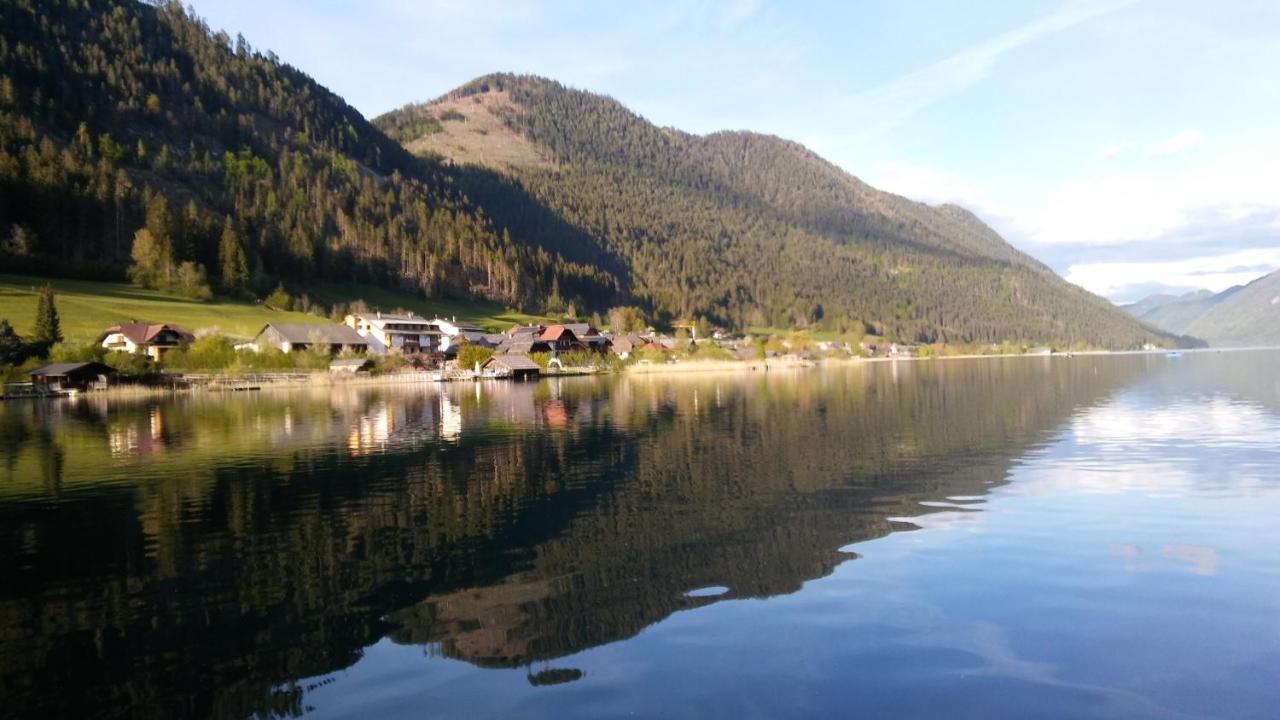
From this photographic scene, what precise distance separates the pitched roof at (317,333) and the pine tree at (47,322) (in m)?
25.8

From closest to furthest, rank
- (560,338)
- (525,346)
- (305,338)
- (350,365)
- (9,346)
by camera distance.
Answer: (9,346) < (350,365) < (305,338) < (525,346) < (560,338)

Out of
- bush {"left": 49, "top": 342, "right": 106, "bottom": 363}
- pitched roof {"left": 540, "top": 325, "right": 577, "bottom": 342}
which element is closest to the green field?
bush {"left": 49, "top": 342, "right": 106, "bottom": 363}

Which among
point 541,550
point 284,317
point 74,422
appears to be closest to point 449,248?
point 284,317

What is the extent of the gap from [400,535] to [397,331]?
12625 centimetres

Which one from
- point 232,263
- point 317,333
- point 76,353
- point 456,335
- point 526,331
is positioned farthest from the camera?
point 526,331

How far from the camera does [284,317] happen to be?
126 m


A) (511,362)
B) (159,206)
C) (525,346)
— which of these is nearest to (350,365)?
(511,362)

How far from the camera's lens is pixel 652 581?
643 inches

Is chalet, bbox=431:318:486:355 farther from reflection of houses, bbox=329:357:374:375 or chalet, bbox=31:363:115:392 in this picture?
chalet, bbox=31:363:115:392

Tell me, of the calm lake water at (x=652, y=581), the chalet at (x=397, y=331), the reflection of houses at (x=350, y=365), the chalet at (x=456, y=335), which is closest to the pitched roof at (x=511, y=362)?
the chalet at (x=397, y=331)

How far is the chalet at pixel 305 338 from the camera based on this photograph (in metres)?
114

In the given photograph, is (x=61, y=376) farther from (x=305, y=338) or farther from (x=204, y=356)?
(x=305, y=338)

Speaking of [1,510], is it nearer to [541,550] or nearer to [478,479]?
[478,479]

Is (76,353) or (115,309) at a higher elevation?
(115,309)
